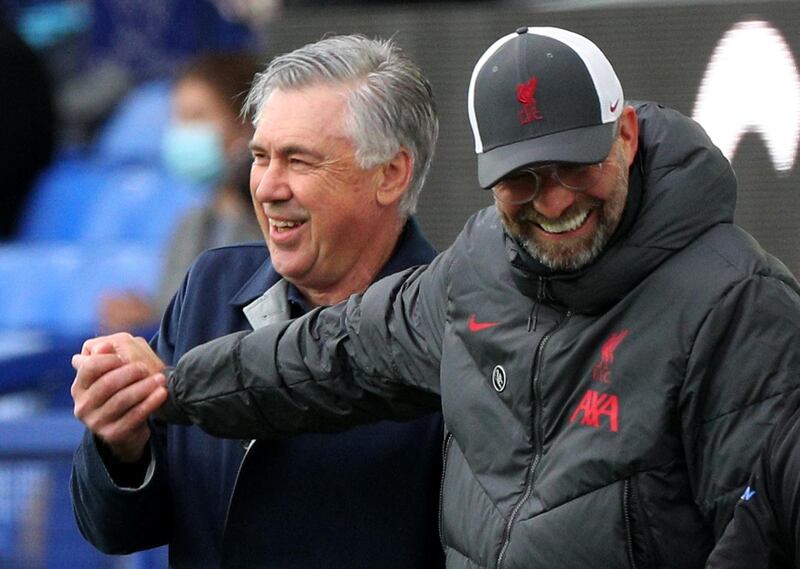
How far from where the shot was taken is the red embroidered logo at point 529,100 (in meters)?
2.53

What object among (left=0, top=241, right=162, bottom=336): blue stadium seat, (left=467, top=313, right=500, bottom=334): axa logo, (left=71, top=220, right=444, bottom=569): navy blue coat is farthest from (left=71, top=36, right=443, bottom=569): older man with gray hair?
(left=0, top=241, right=162, bottom=336): blue stadium seat

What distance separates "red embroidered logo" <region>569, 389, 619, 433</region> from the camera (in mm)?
2475

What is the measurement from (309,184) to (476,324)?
0.64 meters

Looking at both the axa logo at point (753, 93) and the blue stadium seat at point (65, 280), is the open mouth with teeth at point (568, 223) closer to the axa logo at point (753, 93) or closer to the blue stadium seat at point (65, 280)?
the axa logo at point (753, 93)

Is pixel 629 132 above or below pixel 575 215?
above

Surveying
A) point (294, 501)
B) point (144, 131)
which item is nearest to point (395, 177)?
point (294, 501)

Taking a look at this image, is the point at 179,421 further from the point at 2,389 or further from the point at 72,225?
the point at 72,225

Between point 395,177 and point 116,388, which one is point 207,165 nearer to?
point 395,177

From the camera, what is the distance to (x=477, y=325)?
8.93 feet

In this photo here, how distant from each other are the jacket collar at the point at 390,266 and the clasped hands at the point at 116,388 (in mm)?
292

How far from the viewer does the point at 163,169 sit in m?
9.05

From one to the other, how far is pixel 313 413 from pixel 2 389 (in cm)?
274

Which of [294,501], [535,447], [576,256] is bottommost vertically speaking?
[294,501]

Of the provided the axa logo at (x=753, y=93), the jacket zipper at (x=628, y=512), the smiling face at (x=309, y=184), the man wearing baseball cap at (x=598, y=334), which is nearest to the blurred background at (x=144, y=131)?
the axa logo at (x=753, y=93)
